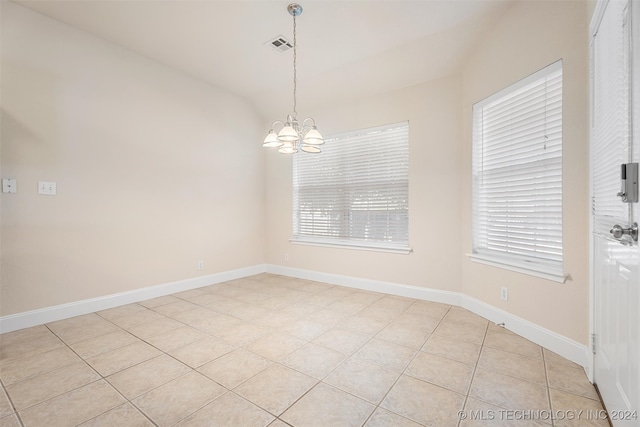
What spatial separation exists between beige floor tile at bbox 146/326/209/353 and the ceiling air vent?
9.90 feet

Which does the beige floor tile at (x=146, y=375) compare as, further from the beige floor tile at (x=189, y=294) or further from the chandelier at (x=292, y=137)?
the chandelier at (x=292, y=137)

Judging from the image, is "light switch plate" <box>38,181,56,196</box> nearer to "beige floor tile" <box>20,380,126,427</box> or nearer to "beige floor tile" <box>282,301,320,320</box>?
"beige floor tile" <box>20,380,126,427</box>

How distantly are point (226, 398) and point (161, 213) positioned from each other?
2.73 meters

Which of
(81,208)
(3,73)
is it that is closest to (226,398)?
(81,208)

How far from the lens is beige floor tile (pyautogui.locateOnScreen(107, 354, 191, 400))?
1.75 meters

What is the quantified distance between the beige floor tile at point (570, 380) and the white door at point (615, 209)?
84mm

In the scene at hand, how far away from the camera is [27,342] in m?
2.36

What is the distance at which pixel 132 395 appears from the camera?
168 centimetres

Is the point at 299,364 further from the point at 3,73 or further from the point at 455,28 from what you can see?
the point at 3,73

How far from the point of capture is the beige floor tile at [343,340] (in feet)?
7.50

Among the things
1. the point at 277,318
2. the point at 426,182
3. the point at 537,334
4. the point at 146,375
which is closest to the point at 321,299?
the point at 277,318

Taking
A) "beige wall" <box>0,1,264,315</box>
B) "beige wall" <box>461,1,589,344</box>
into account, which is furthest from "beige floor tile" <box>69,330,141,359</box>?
"beige wall" <box>461,1,589,344</box>

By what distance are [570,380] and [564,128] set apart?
1751 mm

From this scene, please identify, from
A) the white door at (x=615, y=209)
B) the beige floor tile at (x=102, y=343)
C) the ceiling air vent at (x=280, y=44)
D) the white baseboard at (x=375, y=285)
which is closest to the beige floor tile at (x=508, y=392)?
the white door at (x=615, y=209)
